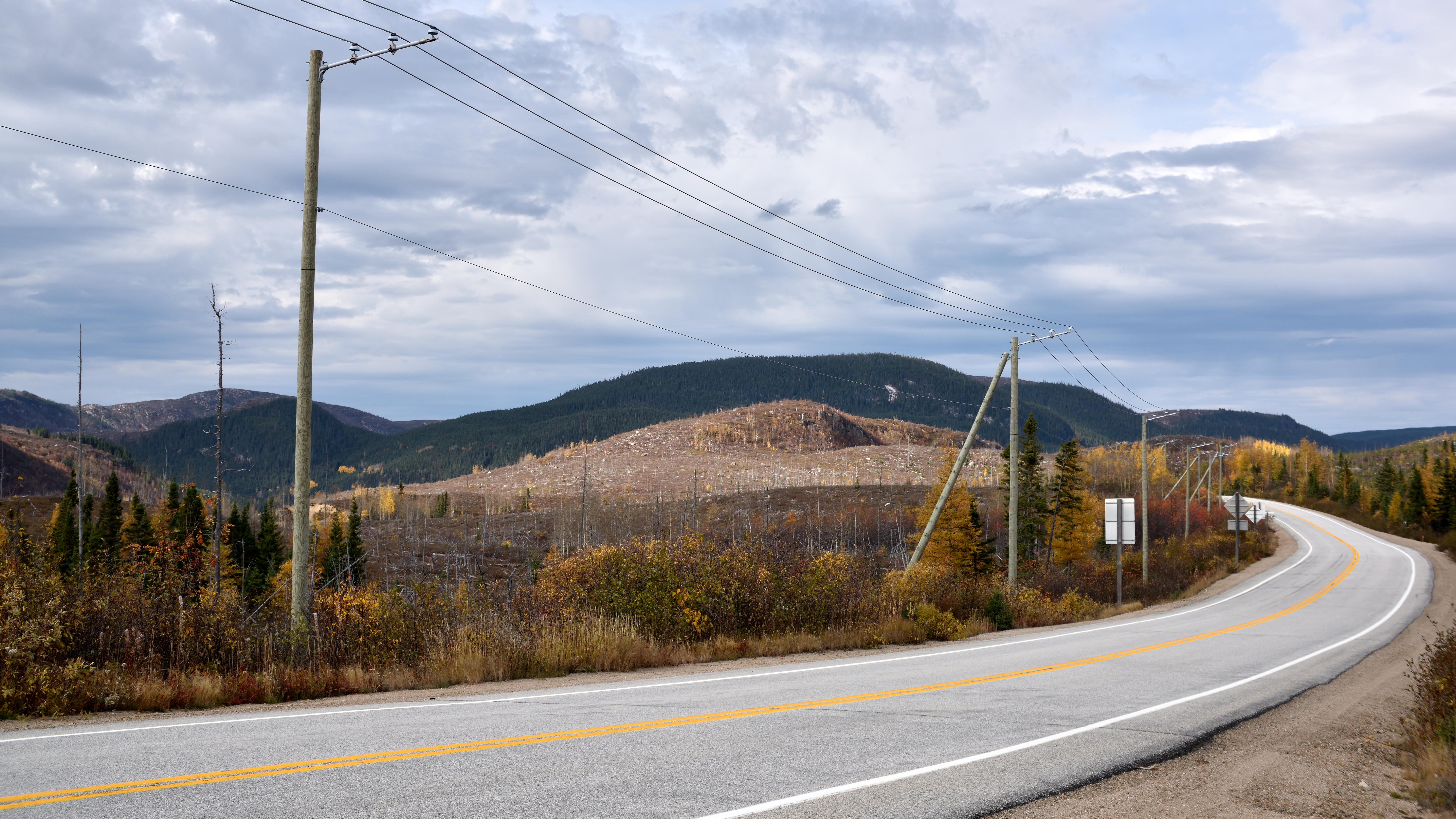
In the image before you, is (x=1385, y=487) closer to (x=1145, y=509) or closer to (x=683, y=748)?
(x=1145, y=509)

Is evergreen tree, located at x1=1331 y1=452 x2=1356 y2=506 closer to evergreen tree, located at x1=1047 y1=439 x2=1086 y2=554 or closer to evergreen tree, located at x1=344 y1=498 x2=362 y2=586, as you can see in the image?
evergreen tree, located at x1=1047 y1=439 x2=1086 y2=554

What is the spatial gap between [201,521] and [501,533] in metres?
43.7

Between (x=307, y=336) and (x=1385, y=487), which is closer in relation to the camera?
(x=307, y=336)

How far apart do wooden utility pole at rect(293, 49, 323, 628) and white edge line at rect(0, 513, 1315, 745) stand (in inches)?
140

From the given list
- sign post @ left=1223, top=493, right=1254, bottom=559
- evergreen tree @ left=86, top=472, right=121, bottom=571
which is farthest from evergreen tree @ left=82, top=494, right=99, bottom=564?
sign post @ left=1223, top=493, right=1254, bottom=559

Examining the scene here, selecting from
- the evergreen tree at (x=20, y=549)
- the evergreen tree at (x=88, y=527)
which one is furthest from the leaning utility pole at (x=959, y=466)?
the evergreen tree at (x=88, y=527)

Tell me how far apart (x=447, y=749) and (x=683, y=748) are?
6.39 ft

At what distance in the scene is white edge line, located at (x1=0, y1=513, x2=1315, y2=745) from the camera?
26.1ft

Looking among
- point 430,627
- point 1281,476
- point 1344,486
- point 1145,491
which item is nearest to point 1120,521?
point 1145,491

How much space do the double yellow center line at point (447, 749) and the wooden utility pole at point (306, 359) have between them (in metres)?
6.12

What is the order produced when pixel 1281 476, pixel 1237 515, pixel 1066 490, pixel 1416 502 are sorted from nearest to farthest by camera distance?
pixel 1237 515 < pixel 1066 490 < pixel 1416 502 < pixel 1281 476

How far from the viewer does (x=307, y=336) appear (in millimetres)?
12664

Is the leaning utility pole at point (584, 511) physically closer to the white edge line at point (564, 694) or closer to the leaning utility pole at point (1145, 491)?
the white edge line at point (564, 694)

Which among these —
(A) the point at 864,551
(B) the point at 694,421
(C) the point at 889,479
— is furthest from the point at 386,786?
(B) the point at 694,421
